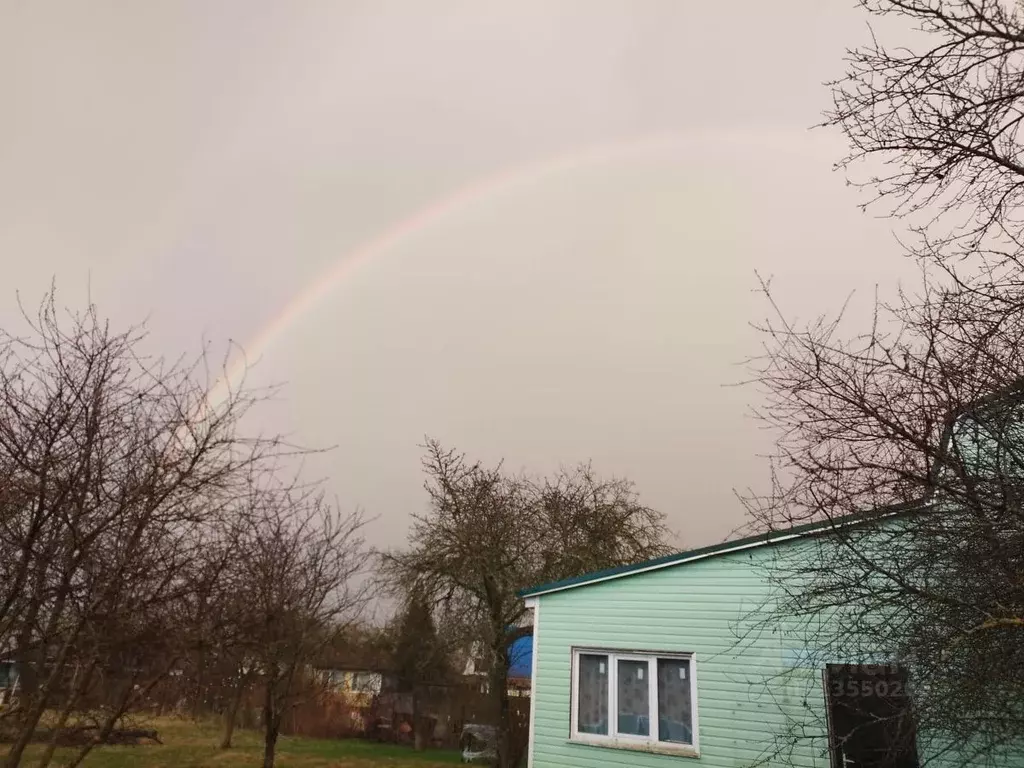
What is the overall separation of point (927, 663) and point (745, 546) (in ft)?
11.9

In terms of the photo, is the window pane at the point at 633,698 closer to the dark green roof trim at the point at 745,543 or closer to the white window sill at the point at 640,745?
the white window sill at the point at 640,745

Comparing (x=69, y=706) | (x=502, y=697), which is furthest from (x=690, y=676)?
(x=502, y=697)

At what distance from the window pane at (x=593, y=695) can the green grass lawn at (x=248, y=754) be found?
345 inches

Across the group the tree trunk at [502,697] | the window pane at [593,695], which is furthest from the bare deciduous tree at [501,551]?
the window pane at [593,695]

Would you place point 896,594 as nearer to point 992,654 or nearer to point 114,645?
point 992,654

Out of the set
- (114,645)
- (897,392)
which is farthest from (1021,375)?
(114,645)

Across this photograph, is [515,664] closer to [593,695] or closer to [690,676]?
[593,695]

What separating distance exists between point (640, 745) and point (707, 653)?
1515mm

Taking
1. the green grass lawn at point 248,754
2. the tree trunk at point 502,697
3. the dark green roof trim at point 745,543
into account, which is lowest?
the green grass lawn at point 248,754

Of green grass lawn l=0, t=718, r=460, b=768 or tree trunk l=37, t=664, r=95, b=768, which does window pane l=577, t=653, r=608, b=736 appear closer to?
tree trunk l=37, t=664, r=95, b=768

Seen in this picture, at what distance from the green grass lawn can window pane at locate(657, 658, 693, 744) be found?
990 cm

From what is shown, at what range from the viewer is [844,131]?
427 cm

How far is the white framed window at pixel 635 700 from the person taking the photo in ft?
28.7

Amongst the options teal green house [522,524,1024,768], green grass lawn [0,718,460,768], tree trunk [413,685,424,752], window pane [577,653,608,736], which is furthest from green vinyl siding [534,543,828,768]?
tree trunk [413,685,424,752]
